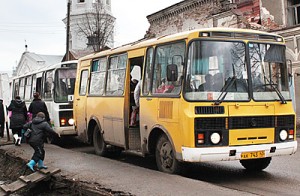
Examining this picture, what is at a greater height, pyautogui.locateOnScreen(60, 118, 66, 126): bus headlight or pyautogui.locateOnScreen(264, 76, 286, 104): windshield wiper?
pyautogui.locateOnScreen(264, 76, 286, 104): windshield wiper

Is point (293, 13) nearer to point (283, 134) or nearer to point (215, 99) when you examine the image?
point (283, 134)

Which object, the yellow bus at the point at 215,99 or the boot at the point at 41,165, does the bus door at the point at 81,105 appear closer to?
the boot at the point at 41,165

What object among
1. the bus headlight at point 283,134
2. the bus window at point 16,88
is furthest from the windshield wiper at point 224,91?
the bus window at point 16,88

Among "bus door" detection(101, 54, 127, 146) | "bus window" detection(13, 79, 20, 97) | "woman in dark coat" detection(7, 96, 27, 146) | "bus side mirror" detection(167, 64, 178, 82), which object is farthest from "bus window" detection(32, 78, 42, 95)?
"bus side mirror" detection(167, 64, 178, 82)

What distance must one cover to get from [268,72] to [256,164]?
215 cm

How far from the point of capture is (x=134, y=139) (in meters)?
10.4

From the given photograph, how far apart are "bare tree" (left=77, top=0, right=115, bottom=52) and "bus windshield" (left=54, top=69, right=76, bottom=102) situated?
75.6 ft

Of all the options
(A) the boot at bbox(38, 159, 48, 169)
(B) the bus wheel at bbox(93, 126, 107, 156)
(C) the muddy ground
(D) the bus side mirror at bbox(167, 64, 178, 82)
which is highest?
(D) the bus side mirror at bbox(167, 64, 178, 82)

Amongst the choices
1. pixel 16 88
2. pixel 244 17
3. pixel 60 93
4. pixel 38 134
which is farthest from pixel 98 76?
pixel 244 17

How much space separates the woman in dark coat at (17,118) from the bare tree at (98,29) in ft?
78.7

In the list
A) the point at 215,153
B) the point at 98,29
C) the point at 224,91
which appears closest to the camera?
the point at 215,153

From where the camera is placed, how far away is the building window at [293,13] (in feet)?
74.0

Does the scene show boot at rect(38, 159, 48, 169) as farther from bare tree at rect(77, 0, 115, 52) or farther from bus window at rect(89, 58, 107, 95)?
bare tree at rect(77, 0, 115, 52)

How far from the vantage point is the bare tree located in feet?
131
